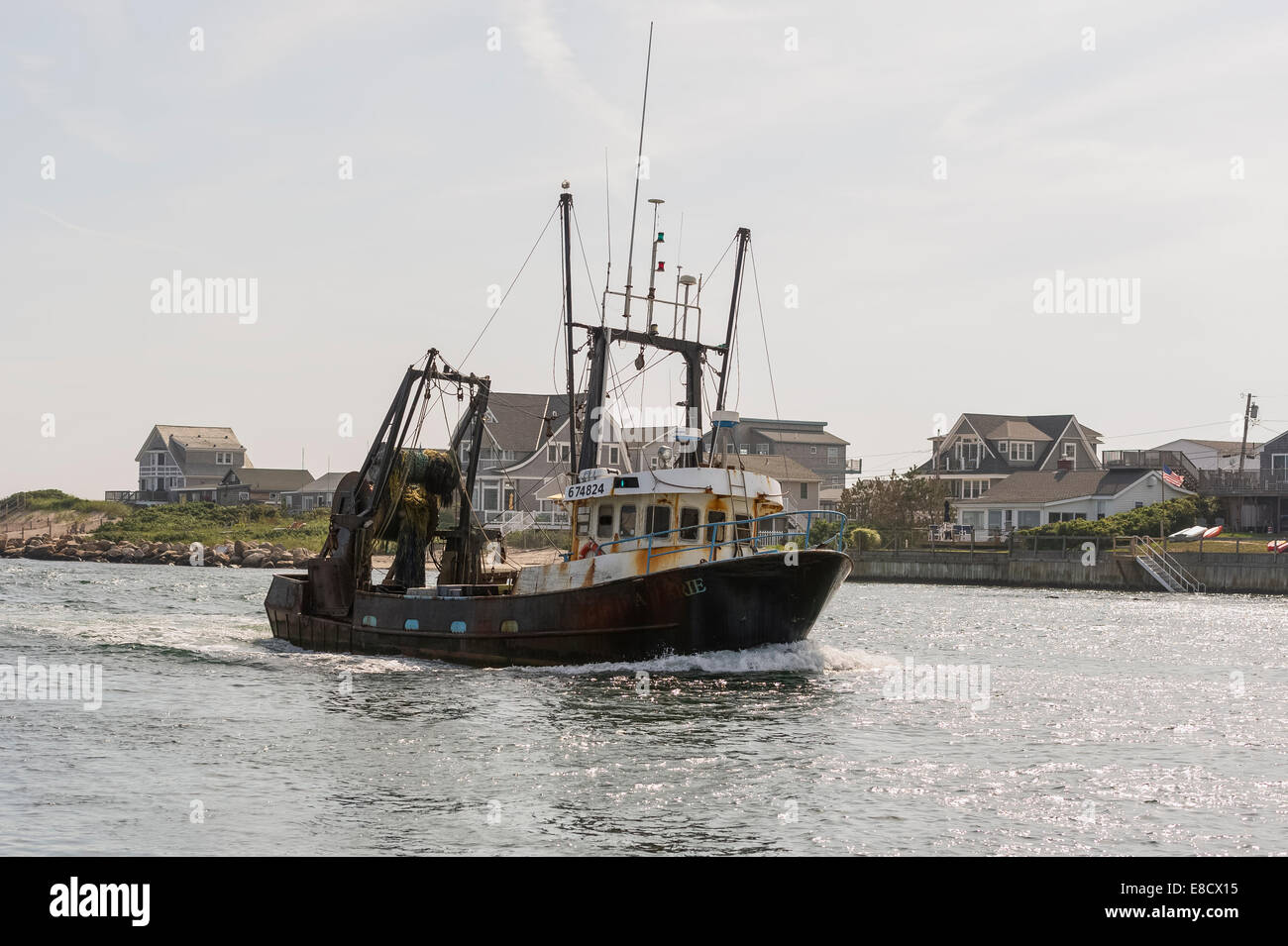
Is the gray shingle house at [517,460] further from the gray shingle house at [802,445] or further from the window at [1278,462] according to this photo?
the window at [1278,462]

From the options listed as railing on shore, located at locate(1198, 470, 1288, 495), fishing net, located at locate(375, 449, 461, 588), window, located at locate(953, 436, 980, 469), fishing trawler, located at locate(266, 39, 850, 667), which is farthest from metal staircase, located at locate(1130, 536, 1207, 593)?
fishing net, located at locate(375, 449, 461, 588)

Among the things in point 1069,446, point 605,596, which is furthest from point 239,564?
point 605,596

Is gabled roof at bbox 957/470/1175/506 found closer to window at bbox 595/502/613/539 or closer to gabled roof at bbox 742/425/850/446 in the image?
gabled roof at bbox 742/425/850/446

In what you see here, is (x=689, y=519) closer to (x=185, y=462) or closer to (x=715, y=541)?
(x=715, y=541)

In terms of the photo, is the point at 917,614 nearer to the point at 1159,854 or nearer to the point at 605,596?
the point at 605,596

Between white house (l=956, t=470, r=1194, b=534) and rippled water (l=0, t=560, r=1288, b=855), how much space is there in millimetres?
52099

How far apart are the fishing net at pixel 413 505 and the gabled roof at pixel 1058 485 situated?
199 ft

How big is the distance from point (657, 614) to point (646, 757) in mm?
7677

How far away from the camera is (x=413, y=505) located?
29.5 m

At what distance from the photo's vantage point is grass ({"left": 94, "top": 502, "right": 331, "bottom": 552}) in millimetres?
101875

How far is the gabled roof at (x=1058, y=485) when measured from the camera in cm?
8106

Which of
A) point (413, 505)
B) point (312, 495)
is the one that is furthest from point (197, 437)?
point (413, 505)
